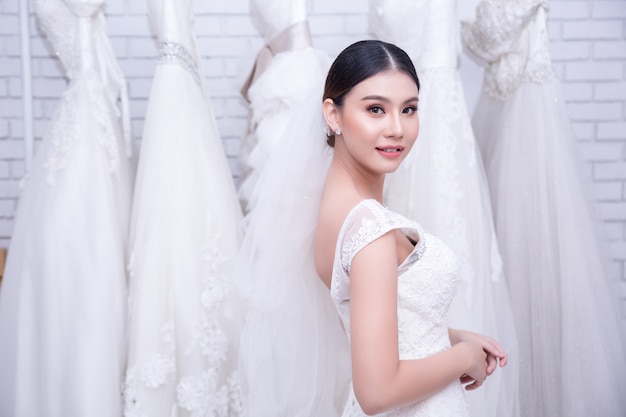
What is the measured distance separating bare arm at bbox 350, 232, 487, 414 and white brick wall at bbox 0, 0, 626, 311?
1.52m

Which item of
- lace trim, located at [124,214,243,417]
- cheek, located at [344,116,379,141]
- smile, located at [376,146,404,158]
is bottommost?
lace trim, located at [124,214,243,417]

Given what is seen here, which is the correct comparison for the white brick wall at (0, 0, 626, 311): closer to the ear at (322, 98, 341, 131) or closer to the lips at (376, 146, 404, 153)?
the ear at (322, 98, 341, 131)

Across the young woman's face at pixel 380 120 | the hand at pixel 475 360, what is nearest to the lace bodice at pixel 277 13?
the young woman's face at pixel 380 120

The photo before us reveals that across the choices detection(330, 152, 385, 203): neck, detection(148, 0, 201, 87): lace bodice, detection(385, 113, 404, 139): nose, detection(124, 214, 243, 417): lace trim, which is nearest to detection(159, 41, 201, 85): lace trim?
detection(148, 0, 201, 87): lace bodice

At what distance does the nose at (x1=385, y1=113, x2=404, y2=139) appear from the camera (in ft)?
3.70

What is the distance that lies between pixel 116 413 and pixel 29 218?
60 centimetres

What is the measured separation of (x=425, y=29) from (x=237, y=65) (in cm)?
85

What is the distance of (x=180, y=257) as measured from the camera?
5.37ft

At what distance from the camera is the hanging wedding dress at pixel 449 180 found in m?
1.69

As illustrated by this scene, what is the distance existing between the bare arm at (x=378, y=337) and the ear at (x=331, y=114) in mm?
284

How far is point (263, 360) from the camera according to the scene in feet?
4.52

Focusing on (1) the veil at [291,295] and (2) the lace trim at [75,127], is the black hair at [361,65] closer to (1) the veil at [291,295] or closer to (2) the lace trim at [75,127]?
(1) the veil at [291,295]

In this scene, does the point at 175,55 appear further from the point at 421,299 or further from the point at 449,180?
the point at 421,299

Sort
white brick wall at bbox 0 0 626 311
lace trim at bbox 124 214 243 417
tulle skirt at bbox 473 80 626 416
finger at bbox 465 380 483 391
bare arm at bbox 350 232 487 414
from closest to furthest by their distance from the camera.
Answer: bare arm at bbox 350 232 487 414
finger at bbox 465 380 483 391
lace trim at bbox 124 214 243 417
tulle skirt at bbox 473 80 626 416
white brick wall at bbox 0 0 626 311
